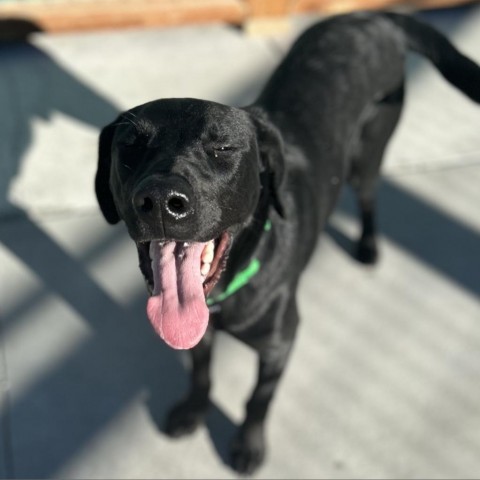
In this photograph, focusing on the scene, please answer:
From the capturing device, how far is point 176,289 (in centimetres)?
210

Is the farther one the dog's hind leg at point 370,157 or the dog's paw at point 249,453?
the dog's hind leg at point 370,157

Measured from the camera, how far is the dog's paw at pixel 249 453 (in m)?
2.75

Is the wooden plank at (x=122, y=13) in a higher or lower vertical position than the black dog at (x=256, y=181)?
lower

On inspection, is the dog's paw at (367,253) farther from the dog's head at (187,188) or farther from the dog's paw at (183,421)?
the dog's head at (187,188)

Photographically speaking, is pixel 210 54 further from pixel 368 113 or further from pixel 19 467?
pixel 19 467

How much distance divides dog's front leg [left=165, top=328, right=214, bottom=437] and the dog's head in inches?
27.0

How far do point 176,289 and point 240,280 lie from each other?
0.31m

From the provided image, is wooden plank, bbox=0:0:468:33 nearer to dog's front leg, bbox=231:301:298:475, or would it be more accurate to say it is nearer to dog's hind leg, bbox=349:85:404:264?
dog's hind leg, bbox=349:85:404:264

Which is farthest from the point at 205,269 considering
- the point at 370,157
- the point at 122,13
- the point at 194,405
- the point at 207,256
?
the point at 122,13

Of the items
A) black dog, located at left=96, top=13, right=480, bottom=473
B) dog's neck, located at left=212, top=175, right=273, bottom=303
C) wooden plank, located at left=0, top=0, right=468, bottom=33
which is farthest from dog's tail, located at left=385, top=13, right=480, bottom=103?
wooden plank, located at left=0, top=0, right=468, bottom=33

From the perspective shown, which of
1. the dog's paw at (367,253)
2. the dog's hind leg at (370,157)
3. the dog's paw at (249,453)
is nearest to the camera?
the dog's paw at (249,453)

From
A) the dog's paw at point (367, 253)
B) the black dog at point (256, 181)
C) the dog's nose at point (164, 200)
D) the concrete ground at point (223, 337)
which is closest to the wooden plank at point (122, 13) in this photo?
the concrete ground at point (223, 337)

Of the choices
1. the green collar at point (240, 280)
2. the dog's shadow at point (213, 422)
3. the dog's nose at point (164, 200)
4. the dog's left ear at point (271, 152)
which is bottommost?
the dog's shadow at point (213, 422)

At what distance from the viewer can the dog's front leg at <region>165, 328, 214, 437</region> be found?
2.79 meters
